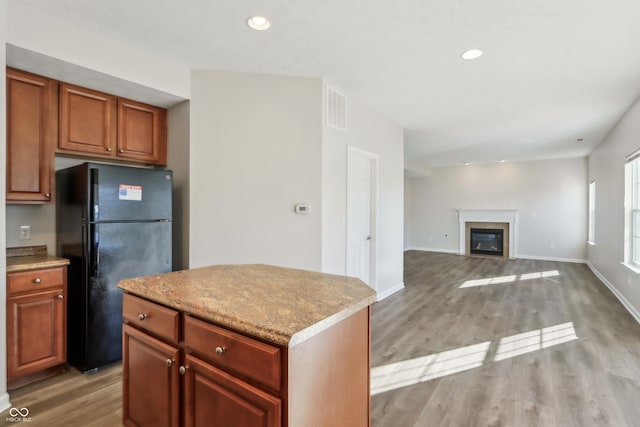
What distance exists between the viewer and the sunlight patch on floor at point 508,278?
5.62 metres

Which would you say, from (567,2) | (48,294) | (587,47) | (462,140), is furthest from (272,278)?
(462,140)

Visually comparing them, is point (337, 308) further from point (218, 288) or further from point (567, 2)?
point (567, 2)

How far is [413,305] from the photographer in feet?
14.1

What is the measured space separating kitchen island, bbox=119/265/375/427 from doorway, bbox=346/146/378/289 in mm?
2320

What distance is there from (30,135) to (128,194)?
786mm

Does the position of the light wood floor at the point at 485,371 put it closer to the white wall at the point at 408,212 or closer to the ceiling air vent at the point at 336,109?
the ceiling air vent at the point at 336,109

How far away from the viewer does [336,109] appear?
3518 millimetres

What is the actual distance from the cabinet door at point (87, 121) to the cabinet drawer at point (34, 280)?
3.22 ft

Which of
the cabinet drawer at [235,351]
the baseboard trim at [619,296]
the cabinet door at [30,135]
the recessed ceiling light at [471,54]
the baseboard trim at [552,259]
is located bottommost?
the baseboard trim at [619,296]

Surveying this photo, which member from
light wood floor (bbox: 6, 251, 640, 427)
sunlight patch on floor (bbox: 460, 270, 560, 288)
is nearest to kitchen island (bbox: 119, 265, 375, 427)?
light wood floor (bbox: 6, 251, 640, 427)

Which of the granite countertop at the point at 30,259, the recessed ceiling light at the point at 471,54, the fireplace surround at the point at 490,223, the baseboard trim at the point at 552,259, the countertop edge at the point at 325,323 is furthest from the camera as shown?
the fireplace surround at the point at 490,223

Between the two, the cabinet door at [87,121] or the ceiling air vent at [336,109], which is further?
the ceiling air vent at [336,109]

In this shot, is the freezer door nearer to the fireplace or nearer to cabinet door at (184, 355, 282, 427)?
cabinet door at (184, 355, 282, 427)

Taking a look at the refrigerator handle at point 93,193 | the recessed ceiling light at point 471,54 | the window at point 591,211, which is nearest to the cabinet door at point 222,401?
the refrigerator handle at point 93,193
